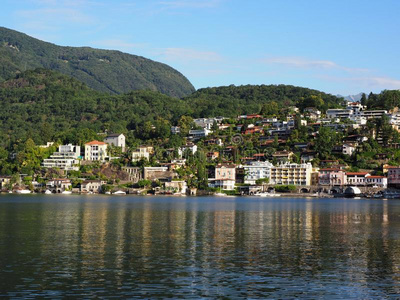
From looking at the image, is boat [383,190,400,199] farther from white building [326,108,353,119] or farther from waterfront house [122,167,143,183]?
waterfront house [122,167,143,183]

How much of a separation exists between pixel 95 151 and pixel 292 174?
4723 cm

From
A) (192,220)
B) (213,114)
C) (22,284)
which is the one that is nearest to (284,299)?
(22,284)

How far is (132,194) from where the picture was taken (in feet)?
432

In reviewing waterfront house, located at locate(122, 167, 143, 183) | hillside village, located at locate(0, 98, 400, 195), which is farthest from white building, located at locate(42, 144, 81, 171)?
waterfront house, located at locate(122, 167, 143, 183)

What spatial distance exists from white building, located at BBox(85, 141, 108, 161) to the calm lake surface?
9763 centimetres

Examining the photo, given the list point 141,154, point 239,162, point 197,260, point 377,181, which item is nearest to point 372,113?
point 239,162

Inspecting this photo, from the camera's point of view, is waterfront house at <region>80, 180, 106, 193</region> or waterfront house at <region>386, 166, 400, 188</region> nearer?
waterfront house at <region>386, 166, 400, 188</region>

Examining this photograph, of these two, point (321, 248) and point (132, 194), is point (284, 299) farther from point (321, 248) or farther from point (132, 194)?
point (132, 194)

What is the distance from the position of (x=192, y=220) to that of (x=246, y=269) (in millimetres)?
27339

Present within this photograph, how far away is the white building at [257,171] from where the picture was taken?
133575 mm

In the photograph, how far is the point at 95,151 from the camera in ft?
491

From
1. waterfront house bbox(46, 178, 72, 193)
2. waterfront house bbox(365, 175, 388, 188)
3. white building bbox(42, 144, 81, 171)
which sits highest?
white building bbox(42, 144, 81, 171)

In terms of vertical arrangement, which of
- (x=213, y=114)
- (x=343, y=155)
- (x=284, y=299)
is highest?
(x=213, y=114)

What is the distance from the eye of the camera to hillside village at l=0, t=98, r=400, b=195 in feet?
431
